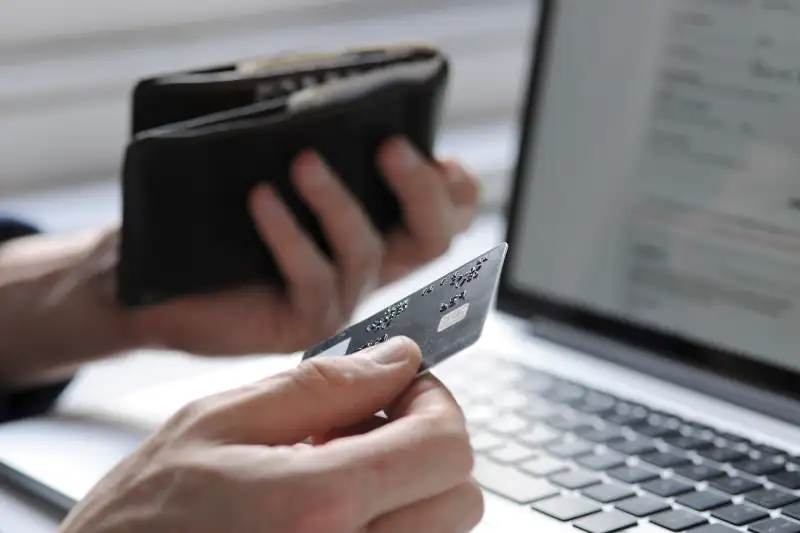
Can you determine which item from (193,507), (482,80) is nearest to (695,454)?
(193,507)

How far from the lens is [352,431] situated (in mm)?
457

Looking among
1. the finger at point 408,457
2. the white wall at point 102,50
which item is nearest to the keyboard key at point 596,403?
the finger at point 408,457

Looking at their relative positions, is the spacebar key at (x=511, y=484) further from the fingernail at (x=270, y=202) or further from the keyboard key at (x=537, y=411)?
the fingernail at (x=270, y=202)

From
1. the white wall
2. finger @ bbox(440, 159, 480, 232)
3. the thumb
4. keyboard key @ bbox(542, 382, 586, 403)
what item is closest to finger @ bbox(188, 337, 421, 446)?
the thumb

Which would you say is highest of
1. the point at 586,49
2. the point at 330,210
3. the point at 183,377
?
the point at 586,49

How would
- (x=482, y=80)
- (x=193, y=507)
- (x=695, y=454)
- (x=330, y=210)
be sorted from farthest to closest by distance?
(x=482, y=80) < (x=330, y=210) < (x=695, y=454) < (x=193, y=507)

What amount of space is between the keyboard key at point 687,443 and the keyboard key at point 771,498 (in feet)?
0.17

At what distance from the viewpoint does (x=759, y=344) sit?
650 mm

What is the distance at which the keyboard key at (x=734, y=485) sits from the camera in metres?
0.54

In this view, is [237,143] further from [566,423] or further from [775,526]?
[775,526]

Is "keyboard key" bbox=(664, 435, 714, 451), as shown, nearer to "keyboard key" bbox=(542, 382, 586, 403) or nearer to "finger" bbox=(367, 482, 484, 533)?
"keyboard key" bbox=(542, 382, 586, 403)

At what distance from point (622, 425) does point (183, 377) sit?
273 millimetres

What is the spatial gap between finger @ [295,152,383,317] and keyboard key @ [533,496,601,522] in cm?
25

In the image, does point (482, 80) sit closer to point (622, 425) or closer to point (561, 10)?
point (561, 10)
